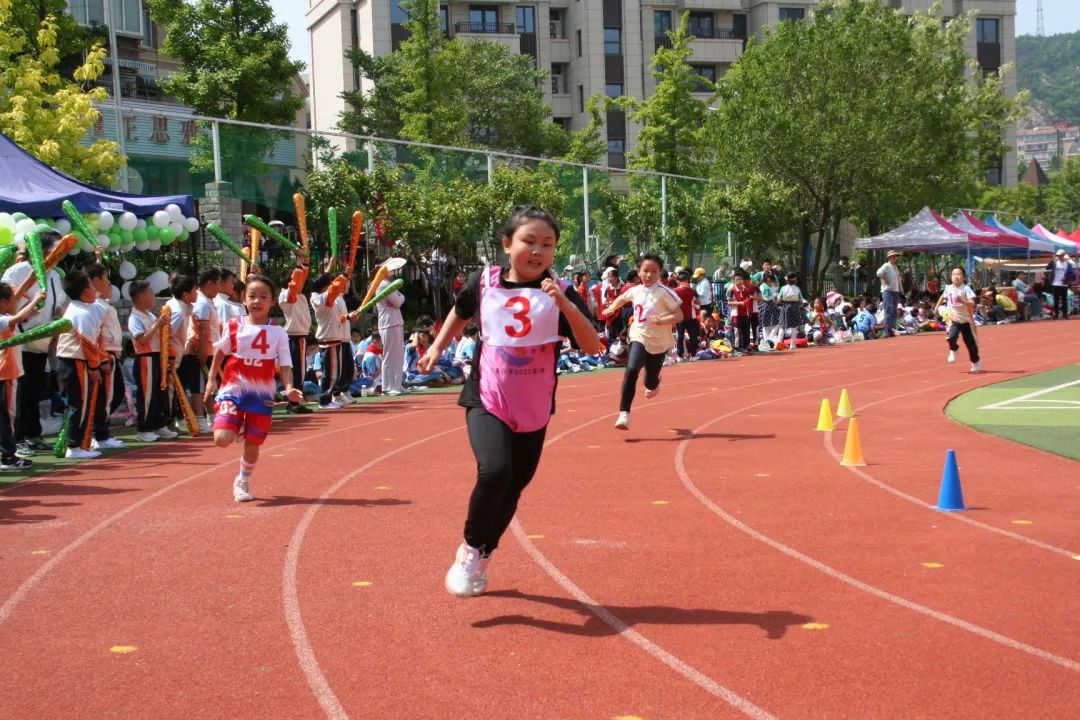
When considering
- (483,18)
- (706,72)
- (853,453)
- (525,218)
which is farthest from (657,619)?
(706,72)

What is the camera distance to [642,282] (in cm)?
1316

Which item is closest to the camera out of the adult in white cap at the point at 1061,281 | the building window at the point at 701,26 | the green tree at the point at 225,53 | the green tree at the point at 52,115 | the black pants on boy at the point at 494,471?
the black pants on boy at the point at 494,471

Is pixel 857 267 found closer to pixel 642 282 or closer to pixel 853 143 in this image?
pixel 853 143

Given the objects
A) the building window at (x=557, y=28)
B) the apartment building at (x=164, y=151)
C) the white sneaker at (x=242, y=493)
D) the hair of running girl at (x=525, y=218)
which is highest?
the building window at (x=557, y=28)

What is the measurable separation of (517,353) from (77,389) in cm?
765

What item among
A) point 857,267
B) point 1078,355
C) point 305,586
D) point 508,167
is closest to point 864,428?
point 305,586

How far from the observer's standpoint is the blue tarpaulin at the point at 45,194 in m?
15.0

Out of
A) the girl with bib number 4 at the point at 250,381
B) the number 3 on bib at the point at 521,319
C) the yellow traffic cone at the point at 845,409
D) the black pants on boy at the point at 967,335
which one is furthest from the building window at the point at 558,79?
the number 3 on bib at the point at 521,319

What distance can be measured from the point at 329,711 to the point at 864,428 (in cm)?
991

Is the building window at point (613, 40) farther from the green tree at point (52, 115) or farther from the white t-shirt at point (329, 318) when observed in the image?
the white t-shirt at point (329, 318)

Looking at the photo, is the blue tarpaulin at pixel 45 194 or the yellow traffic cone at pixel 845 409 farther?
the blue tarpaulin at pixel 45 194

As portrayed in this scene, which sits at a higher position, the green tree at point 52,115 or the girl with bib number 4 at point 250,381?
the green tree at point 52,115

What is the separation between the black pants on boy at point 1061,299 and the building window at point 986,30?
4720 centimetres

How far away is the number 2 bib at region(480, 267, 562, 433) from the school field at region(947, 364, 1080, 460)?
6737 mm
